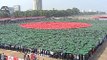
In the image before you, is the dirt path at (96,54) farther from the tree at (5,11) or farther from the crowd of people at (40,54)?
the tree at (5,11)

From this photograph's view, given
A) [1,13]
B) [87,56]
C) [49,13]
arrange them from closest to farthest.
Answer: [87,56] → [1,13] → [49,13]

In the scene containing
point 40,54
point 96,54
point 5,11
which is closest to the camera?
point 40,54

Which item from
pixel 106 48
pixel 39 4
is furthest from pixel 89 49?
pixel 39 4

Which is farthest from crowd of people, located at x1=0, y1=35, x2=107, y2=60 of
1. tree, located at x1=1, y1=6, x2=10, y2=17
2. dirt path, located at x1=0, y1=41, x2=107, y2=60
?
tree, located at x1=1, y1=6, x2=10, y2=17

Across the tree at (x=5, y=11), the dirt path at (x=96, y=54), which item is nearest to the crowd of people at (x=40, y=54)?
the dirt path at (x=96, y=54)

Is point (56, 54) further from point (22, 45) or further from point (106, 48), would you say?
point (106, 48)

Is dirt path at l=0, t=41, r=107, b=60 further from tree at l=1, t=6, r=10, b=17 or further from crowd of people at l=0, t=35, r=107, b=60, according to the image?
tree at l=1, t=6, r=10, b=17

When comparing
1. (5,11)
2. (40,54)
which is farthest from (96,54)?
(5,11)

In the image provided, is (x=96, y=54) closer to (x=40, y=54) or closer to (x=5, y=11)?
(x=40, y=54)

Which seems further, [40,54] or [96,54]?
[96,54]

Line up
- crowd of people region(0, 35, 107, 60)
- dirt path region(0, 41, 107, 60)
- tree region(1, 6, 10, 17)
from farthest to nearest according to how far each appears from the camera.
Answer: tree region(1, 6, 10, 17) < dirt path region(0, 41, 107, 60) < crowd of people region(0, 35, 107, 60)

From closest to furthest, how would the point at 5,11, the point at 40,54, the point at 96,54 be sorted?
the point at 40,54
the point at 96,54
the point at 5,11
